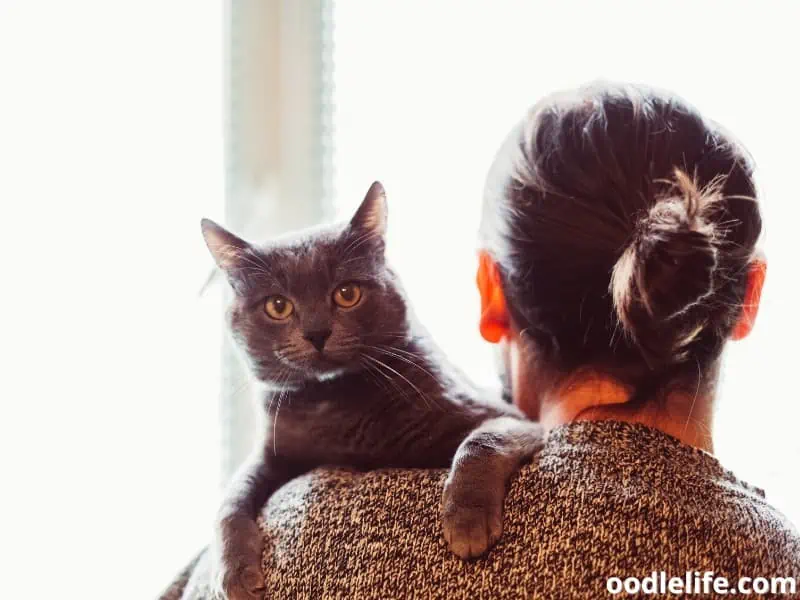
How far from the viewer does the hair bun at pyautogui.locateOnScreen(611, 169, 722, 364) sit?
30.5 inches

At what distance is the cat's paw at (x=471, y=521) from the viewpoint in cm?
77

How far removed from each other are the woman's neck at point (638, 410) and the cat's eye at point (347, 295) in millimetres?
318

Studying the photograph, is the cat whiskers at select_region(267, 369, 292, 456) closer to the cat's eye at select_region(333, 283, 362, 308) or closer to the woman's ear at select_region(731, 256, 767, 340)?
the cat's eye at select_region(333, 283, 362, 308)

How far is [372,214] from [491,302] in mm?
270

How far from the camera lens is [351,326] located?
3.51ft

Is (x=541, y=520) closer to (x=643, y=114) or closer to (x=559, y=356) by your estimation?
(x=559, y=356)

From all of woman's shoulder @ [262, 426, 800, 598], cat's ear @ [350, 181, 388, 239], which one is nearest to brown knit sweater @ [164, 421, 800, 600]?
woman's shoulder @ [262, 426, 800, 598]

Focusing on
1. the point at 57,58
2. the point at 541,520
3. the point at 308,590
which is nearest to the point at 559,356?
the point at 541,520

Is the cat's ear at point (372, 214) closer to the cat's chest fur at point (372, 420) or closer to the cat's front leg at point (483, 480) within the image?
the cat's chest fur at point (372, 420)

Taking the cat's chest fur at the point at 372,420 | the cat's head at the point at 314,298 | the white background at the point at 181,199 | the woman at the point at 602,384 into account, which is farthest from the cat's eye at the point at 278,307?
the white background at the point at 181,199

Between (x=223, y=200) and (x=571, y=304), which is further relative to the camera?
(x=223, y=200)

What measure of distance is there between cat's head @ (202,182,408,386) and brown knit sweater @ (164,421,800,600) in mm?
237

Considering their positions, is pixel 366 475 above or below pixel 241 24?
below

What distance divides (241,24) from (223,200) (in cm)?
37
